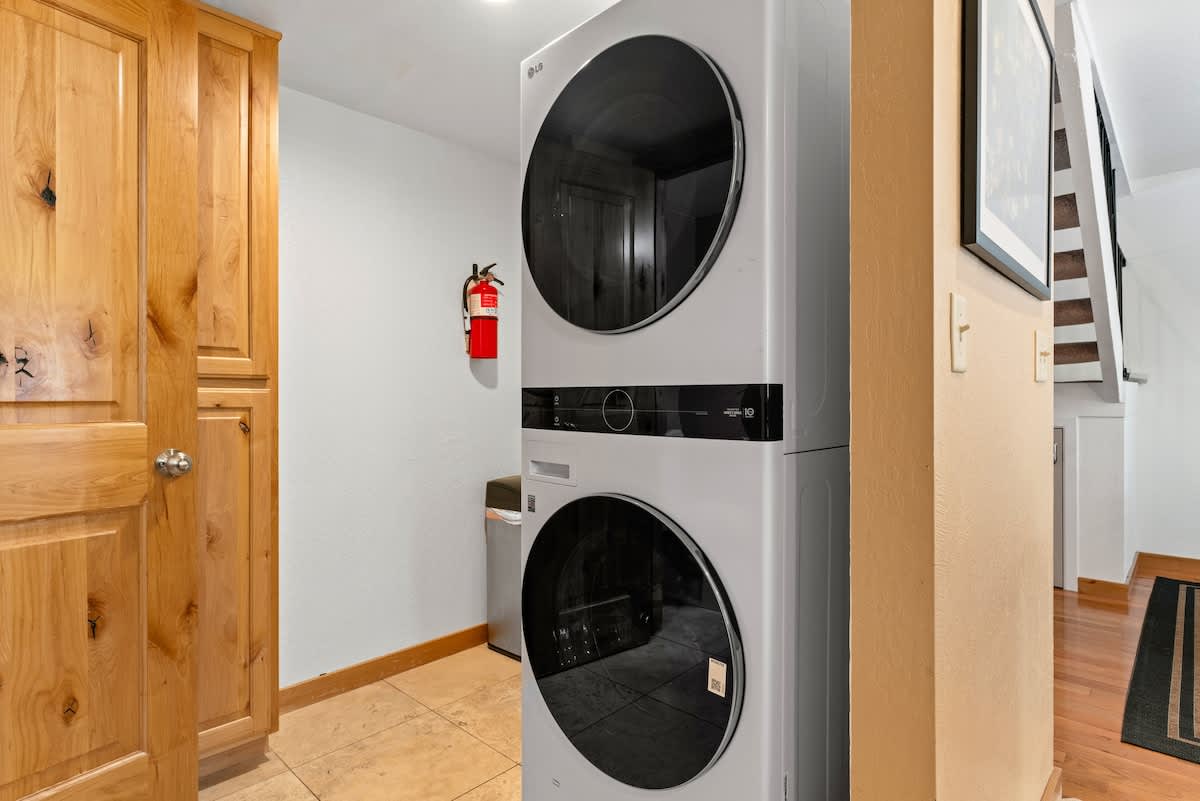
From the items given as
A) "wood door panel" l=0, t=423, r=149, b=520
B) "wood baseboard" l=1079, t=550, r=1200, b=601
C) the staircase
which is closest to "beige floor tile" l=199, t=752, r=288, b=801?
"wood door panel" l=0, t=423, r=149, b=520

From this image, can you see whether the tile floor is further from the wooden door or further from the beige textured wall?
the beige textured wall

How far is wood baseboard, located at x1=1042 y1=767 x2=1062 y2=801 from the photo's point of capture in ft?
4.99

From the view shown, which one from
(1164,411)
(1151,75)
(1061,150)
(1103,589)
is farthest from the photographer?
(1164,411)

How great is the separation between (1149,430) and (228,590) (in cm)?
518

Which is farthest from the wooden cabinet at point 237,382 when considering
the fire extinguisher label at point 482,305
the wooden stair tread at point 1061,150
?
the wooden stair tread at point 1061,150

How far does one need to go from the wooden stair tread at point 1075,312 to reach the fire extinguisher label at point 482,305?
2692 millimetres

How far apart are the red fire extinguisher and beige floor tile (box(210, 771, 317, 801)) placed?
67.1 inches

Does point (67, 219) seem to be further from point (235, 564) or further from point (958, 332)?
point (958, 332)

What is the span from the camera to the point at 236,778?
194 centimetres

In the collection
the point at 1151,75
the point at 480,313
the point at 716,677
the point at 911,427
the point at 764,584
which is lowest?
the point at 716,677

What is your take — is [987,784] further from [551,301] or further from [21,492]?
[21,492]

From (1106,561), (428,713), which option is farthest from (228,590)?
(1106,561)

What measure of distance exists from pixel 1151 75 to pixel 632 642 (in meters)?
3.07

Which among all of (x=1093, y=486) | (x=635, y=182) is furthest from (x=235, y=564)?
(x=1093, y=486)
